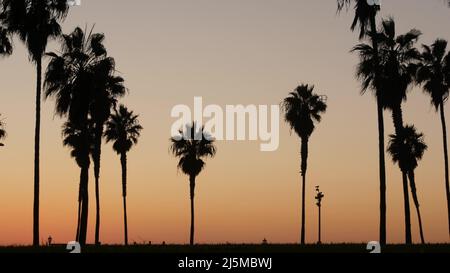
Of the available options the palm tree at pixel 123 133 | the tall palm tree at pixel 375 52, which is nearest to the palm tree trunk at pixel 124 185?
the palm tree at pixel 123 133

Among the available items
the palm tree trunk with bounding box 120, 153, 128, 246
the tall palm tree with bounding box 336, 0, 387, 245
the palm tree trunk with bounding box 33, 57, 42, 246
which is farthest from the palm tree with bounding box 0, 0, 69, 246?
the palm tree trunk with bounding box 120, 153, 128, 246

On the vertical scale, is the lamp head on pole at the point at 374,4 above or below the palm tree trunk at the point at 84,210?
above

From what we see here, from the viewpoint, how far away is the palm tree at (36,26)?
44594 millimetres

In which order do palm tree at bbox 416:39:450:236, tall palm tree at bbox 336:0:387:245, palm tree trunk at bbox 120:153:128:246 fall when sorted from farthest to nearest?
palm tree trunk at bbox 120:153:128:246
palm tree at bbox 416:39:450:236
tall palm tree at bbox 336:0:387:245

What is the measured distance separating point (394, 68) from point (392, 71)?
255 millimetres

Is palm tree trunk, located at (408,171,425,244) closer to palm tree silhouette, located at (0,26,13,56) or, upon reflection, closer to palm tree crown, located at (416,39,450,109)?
palm tree crown, located at (416,39,450,109)

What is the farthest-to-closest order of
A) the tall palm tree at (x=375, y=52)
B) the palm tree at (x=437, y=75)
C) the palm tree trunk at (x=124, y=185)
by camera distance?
the palm tree trunk at (x=124, y=185), the palm tree at (x=437, y=75), the tall palm tree at (x=375, y=52)

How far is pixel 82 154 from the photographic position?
51312mm

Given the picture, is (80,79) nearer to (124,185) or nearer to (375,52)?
(375,52)

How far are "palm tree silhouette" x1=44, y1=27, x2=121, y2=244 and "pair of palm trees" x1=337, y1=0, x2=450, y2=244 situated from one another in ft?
54.2

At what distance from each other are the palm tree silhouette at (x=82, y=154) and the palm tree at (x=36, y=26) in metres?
5.38

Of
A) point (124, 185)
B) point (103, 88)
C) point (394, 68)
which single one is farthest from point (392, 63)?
point (124, 185)

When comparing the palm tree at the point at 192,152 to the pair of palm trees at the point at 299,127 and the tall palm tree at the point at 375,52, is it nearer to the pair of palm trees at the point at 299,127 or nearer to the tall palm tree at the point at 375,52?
the pair of palm trees at the point at 299,127

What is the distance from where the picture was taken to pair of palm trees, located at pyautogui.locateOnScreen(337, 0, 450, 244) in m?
41.9
